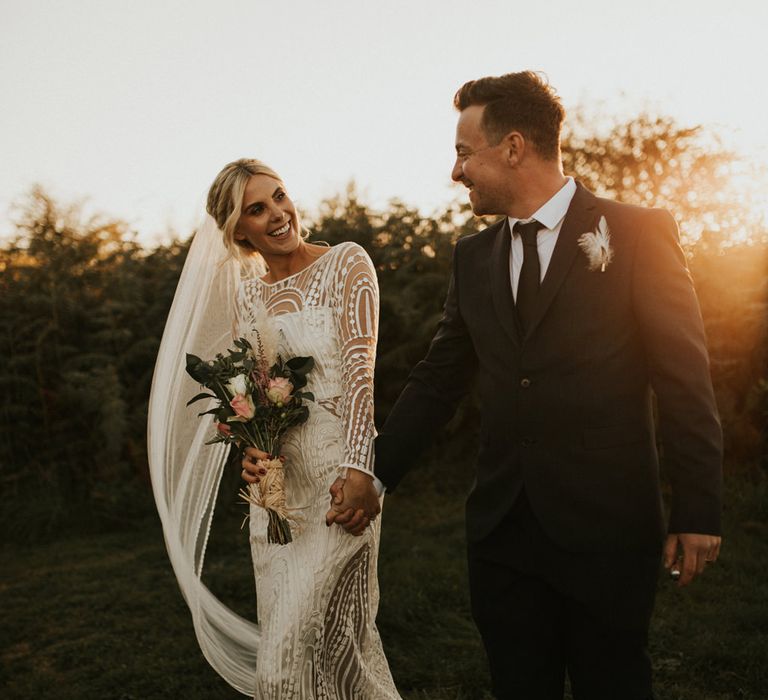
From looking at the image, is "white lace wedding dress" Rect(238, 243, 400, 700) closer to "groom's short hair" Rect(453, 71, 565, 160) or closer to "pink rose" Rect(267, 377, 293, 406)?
"pink rose" Rect(267, 377, 293, 406)

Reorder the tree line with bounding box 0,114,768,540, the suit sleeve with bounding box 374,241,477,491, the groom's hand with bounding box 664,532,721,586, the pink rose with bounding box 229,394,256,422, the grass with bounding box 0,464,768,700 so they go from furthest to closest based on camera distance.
A: the tree line with bounding box 0,114,768,540
the grass with bounding box 0,464,768,700
the pink rose with bounding box 229,394,256,422
the suit sleeve with bounding box 374,241,477,491
the groom's hand with bounding box 664,532,721,586

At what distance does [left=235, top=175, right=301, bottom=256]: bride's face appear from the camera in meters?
3.42

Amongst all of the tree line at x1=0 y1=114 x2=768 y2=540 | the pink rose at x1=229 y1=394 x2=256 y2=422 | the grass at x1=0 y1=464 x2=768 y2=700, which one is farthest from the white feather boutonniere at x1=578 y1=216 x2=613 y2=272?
the tree line at x1=0 y1=114 x2=768 y2=540

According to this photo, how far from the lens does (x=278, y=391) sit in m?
3.05

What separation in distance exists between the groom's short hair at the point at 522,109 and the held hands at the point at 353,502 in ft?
4.32

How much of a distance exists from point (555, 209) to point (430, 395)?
81cm

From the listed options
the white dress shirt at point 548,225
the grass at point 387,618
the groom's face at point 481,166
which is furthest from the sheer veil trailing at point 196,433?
the white dress shirt at point 548,225

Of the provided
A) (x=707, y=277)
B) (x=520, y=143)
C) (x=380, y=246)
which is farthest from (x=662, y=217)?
(x=380, y=246)

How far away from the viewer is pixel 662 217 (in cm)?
239

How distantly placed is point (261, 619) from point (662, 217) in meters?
2.12

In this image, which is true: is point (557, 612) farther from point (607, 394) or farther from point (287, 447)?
point (287, 447)

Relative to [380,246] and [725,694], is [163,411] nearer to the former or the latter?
[725,694]

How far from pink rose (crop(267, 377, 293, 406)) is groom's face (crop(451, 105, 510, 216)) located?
3.38 ft

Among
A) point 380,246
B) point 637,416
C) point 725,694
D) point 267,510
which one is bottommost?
point 725,694
